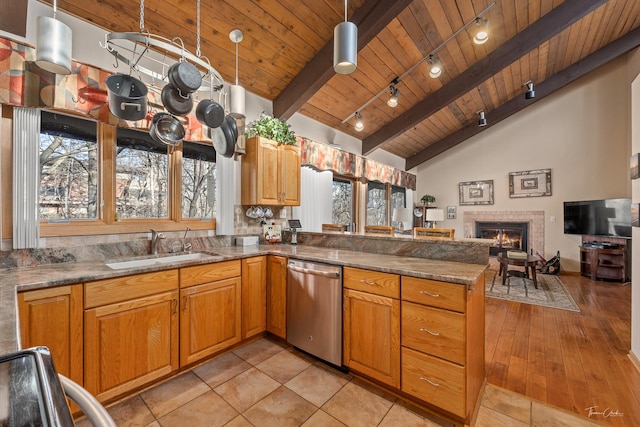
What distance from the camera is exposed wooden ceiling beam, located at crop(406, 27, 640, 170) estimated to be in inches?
179

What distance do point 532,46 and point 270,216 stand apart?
160 inches

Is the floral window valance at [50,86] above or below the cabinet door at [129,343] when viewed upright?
above

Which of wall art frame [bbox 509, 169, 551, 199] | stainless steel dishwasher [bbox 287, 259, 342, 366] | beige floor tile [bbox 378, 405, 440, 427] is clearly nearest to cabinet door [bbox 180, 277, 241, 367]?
stainless steel dishwasher [bbox 287, 259, 342, 366]

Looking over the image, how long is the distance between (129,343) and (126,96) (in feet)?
5.27

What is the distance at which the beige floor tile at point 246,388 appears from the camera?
1845 mm

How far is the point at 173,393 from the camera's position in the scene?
192 cm

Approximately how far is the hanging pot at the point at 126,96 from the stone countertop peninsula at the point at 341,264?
1.01 meters

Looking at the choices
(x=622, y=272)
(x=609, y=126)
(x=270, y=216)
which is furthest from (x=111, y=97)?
(x=609, y=126)

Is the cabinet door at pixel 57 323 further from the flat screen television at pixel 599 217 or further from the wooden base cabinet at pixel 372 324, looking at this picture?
the flat screen television at pixel 599 217

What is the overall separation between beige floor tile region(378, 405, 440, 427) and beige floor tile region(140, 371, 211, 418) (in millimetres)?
1278

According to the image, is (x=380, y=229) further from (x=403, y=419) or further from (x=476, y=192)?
(x=476, y=192)

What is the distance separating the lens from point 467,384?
158 cm

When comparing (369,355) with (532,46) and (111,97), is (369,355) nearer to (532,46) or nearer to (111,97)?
(111,97)

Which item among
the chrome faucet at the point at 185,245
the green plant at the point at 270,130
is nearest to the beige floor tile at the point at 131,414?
the chrome faucet at the point at 185,245
